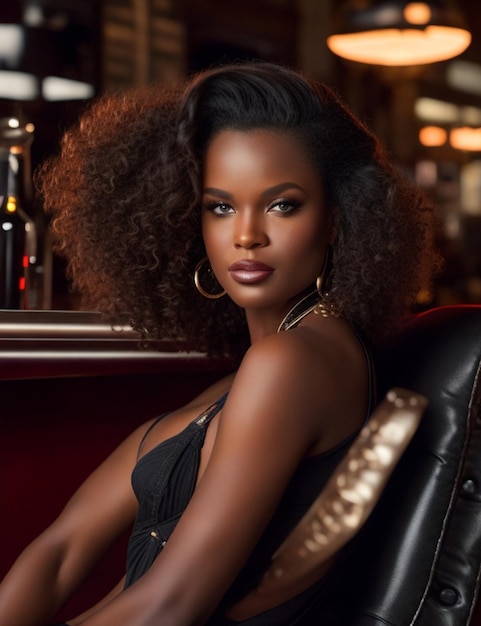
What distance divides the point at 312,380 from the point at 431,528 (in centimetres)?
30

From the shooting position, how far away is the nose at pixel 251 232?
4.47ft

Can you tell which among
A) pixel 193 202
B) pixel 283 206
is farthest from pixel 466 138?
pixel 283 206

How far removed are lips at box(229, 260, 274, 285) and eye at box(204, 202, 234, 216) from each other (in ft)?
0.27

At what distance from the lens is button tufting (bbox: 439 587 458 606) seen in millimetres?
1396

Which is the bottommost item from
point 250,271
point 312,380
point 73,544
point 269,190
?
point 73,544

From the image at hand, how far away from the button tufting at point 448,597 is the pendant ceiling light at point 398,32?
152 inches

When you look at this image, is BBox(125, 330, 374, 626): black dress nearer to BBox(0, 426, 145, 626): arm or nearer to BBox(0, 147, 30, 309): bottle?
BBox(0, 426, 145, 626): arm

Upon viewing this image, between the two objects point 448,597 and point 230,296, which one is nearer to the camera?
point 448,597

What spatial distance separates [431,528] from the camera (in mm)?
1379

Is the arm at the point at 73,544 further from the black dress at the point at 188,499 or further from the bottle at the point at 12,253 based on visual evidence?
the bottle at the point at 12,253

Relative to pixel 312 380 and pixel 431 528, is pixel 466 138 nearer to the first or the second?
pixel 431 528

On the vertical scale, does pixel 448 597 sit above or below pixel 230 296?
below

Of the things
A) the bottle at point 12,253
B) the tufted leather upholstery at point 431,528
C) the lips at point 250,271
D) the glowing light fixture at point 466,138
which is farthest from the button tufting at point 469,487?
the glowing light fixture at point 466,138

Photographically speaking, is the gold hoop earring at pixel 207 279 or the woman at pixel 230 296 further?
the gold hoop earring at pixel 207 279
